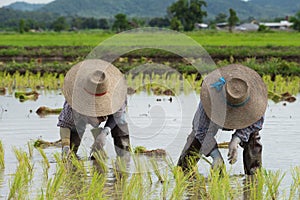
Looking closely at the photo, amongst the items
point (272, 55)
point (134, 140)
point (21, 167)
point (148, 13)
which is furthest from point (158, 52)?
point (148, 13)

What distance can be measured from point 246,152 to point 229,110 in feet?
1.98

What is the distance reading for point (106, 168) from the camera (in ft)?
18.8

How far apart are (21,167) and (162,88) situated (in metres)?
7.86

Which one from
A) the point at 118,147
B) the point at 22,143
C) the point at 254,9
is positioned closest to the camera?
the point at 118,147

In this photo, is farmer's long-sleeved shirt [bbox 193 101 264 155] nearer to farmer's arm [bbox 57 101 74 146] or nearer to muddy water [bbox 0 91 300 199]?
muddy water [bbox 0 91 300 199]

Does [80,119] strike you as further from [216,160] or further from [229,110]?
[229,110]

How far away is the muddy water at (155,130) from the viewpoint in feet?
20.4

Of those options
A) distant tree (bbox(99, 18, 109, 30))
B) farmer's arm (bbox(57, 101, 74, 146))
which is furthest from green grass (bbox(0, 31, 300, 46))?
Result: distant tree (bbox(99, 18, 109, 30))

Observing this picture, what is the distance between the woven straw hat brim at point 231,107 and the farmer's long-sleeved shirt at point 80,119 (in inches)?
38.9

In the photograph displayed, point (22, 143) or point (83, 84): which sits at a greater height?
point (83, 84)

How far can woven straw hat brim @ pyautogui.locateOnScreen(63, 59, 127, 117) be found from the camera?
5.47m

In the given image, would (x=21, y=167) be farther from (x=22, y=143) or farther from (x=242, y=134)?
(x=22, y=143)

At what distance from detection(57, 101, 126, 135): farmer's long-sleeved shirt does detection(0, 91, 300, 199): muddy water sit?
0.96ft

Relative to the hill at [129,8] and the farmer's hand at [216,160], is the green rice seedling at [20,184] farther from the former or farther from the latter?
the hill at [129,8]
